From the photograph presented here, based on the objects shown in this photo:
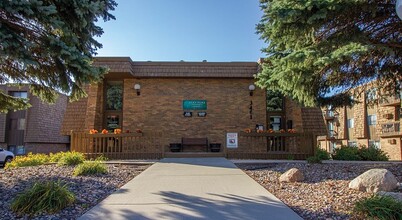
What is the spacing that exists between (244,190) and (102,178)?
3360mm

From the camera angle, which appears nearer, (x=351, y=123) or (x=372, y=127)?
(x=372, y=127)

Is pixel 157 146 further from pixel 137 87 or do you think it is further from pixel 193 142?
pixel 137 87

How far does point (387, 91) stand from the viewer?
9.49 m

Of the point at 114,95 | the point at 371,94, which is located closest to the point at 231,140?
the point at 371,94

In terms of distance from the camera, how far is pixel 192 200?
5.09 m

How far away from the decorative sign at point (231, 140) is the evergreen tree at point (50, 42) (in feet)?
23.5

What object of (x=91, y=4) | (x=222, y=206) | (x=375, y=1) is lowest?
(x=222, y=206)

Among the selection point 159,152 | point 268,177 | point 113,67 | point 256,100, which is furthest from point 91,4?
point 256,100

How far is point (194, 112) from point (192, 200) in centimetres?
984

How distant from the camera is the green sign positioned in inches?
584

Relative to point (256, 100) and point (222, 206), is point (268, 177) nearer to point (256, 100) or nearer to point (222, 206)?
point (222, 206)

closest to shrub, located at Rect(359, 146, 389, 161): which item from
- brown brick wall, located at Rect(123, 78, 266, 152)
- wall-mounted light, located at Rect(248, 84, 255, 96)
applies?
brown brick wall, located at Rect(123, 78, 266, 152)

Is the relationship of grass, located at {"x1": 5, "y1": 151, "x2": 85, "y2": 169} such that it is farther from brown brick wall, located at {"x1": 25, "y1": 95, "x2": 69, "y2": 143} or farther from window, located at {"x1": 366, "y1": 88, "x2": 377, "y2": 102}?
brown brick wall, located at {"x1": 25, "y1": 95, "x2": 69, "y2": 143}

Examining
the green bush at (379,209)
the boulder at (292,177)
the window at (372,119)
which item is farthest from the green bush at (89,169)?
the window at (372,119)
